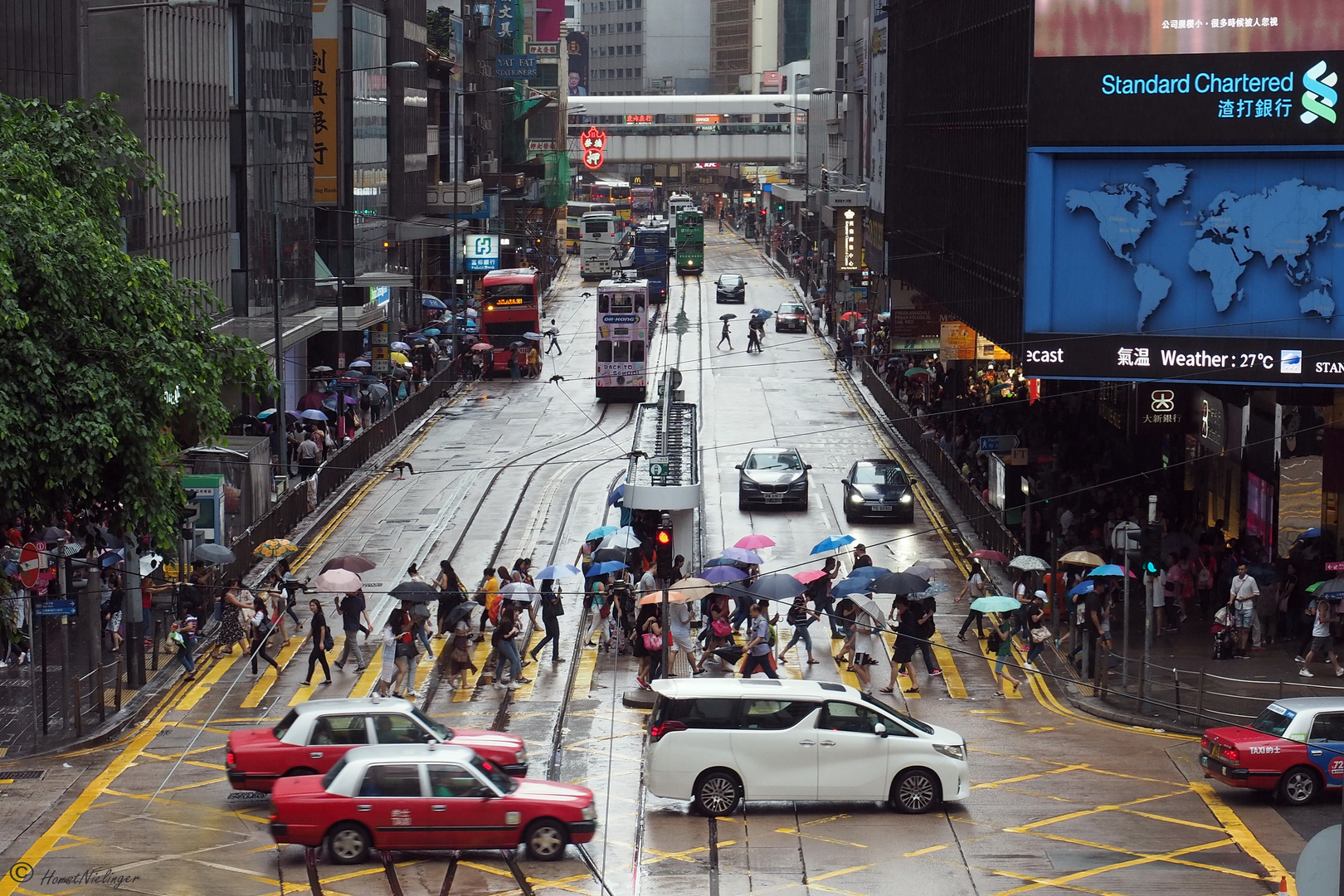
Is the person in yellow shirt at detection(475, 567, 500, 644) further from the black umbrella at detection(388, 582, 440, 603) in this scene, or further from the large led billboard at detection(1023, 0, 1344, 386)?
the large led billboard at detection(1023, 0, 1344, 386)

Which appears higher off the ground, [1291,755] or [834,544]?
[834,544]

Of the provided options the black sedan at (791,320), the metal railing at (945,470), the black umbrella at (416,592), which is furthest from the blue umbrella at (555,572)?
the black sedan at (791,320)

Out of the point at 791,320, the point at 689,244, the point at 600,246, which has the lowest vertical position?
the point at 791,320

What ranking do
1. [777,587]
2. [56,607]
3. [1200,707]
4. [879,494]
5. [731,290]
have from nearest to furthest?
[1200,707], [56,607], [777,587], [879,494], [731,290]

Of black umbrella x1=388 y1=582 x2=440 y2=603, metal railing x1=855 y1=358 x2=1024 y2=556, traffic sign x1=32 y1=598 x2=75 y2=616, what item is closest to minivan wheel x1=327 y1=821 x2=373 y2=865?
traffic sign x1=32 y1=598 x2=75 y2=616

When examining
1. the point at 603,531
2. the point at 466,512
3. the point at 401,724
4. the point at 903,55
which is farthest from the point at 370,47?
the point at 401,724

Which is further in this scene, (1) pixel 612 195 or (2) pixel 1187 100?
(1) pixel 612 195

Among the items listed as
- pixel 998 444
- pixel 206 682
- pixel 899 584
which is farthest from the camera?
pixel 998 444

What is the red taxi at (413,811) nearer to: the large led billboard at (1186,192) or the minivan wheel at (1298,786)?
the minivan wheel at (1298,786)

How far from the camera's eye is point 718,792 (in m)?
20.4

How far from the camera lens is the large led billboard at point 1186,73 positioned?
2978 cm

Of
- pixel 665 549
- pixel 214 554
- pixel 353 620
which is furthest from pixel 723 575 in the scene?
pixel 214 554

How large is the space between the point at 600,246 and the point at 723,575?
84.9 metres

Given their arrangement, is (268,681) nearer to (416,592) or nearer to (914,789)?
(416,592)
